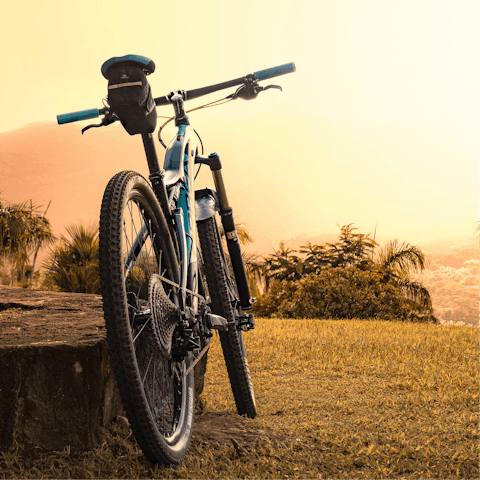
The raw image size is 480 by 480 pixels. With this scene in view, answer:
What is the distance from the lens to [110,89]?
236cm

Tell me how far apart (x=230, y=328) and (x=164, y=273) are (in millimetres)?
886

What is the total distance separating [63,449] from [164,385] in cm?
58

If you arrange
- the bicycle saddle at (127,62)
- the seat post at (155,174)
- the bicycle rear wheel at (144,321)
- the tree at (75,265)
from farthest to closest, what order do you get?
the tree at (75,265), the seat post at (155,174), the bicycle saddle at (127,62), the bicycle rear wheel at (144,321)

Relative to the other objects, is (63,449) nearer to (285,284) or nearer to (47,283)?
(47,283)

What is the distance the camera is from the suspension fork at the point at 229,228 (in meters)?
3.58

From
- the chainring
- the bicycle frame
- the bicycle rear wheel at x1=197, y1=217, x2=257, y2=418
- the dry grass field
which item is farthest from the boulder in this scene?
the bicycle rear wheel at x1=197, y1=217, x2=257, y2=418

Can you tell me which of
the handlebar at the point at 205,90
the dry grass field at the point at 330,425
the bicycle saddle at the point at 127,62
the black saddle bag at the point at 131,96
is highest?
the handlebar at the point at 205,90

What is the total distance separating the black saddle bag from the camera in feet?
7.72

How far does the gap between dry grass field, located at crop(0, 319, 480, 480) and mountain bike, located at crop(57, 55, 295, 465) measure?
241 mm

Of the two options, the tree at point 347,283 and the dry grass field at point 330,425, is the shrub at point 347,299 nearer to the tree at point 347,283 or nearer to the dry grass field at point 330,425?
the tree at point 347,283

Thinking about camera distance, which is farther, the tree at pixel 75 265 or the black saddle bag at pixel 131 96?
the tree at pixel 75 265

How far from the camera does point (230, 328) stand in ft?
11.2

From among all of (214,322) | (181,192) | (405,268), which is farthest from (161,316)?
(405,268)

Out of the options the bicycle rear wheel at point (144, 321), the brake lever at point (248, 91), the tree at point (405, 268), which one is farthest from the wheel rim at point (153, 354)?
the tree at point (405, 268)
